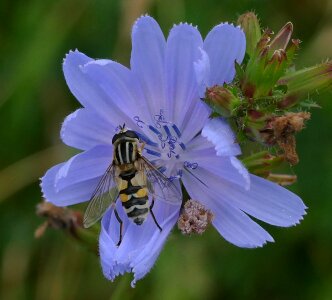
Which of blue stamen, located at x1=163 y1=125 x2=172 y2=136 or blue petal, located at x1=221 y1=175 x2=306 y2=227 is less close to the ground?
blue stamen, located at x1=163 y1=125 x2=172 y2=136

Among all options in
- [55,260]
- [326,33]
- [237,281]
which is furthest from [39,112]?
[326,33]

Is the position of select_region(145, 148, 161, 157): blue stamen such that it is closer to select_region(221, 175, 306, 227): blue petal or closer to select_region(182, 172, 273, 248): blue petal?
select_region(182, 172, 273, 248): blue petal

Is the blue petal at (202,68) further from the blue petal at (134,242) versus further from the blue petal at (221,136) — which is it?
the blue petal at (134,242)

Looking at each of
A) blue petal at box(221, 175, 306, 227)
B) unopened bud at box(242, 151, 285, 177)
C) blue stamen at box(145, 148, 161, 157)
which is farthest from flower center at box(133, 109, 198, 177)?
blue petal at box(221, 175, 306, 227)

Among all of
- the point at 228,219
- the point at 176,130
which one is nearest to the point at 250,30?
the point at 176,130

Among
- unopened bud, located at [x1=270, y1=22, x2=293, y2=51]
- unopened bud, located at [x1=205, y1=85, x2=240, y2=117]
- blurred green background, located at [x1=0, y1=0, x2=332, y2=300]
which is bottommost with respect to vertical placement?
blurred green background, located at [x1=0, y1=0, x2=332, y2=300]

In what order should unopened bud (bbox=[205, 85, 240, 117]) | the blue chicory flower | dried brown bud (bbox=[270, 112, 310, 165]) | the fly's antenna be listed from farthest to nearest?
1. the fly's antenna
2. the blue chicory flower
3. unopened bud (bbox=[205, 85, 240, 117])
4. dried brown bud (bbox=[270, 112, 310, 165])

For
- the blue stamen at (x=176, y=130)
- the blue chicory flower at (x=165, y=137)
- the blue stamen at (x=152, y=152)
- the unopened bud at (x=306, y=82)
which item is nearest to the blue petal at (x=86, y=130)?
the blue chicory flower at (x=165, y=137)

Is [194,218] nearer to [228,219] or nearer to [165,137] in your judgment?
[228,219]
